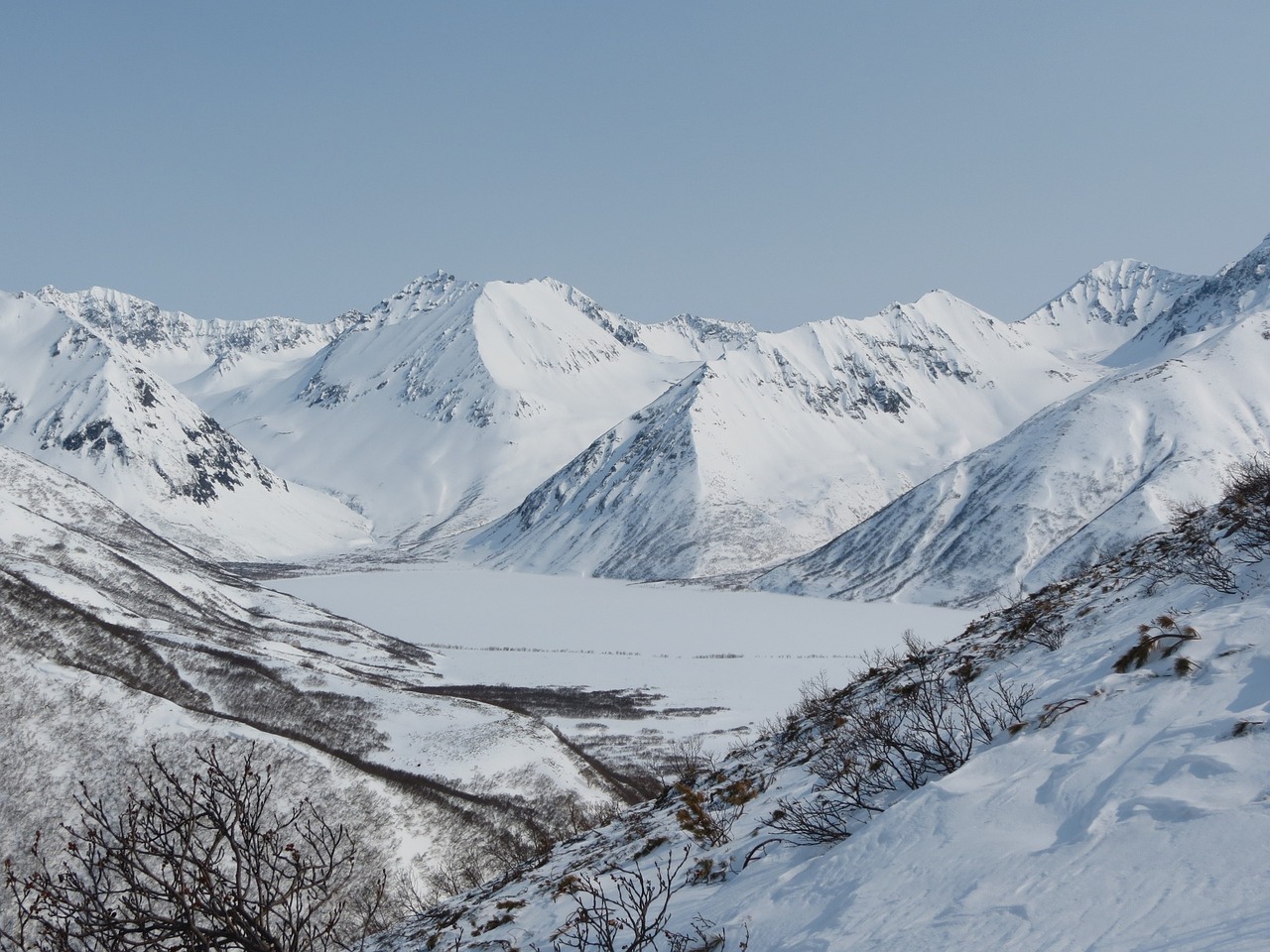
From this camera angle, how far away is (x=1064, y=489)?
130 meters

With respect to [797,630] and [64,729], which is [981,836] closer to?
[64,729]

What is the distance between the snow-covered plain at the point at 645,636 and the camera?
70.1 meters

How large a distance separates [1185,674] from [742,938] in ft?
17.8

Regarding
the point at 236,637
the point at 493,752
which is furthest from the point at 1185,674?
the point at 236,637

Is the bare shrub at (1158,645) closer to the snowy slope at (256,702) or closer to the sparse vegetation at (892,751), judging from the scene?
the sparse vegetation at (892,751)

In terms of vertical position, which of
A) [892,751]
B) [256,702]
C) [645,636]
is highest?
[256,702]

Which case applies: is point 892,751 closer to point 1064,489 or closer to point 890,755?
point 890,755

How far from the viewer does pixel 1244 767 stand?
255 inches

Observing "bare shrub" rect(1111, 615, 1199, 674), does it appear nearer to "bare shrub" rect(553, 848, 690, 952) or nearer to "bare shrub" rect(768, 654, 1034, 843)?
"bare shrub" rect(768, 654, 1034, 843)

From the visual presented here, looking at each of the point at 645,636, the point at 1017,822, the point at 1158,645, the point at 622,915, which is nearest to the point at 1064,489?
the point at 645,636

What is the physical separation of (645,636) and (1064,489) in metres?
74.4

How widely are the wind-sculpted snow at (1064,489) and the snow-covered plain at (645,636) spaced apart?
33.2 feet

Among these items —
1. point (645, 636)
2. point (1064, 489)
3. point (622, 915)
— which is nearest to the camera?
point (622, 915)

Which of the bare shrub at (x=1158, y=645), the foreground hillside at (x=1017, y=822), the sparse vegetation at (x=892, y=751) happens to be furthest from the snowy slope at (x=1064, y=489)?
the bare shrub at (x=1158, y=645)
